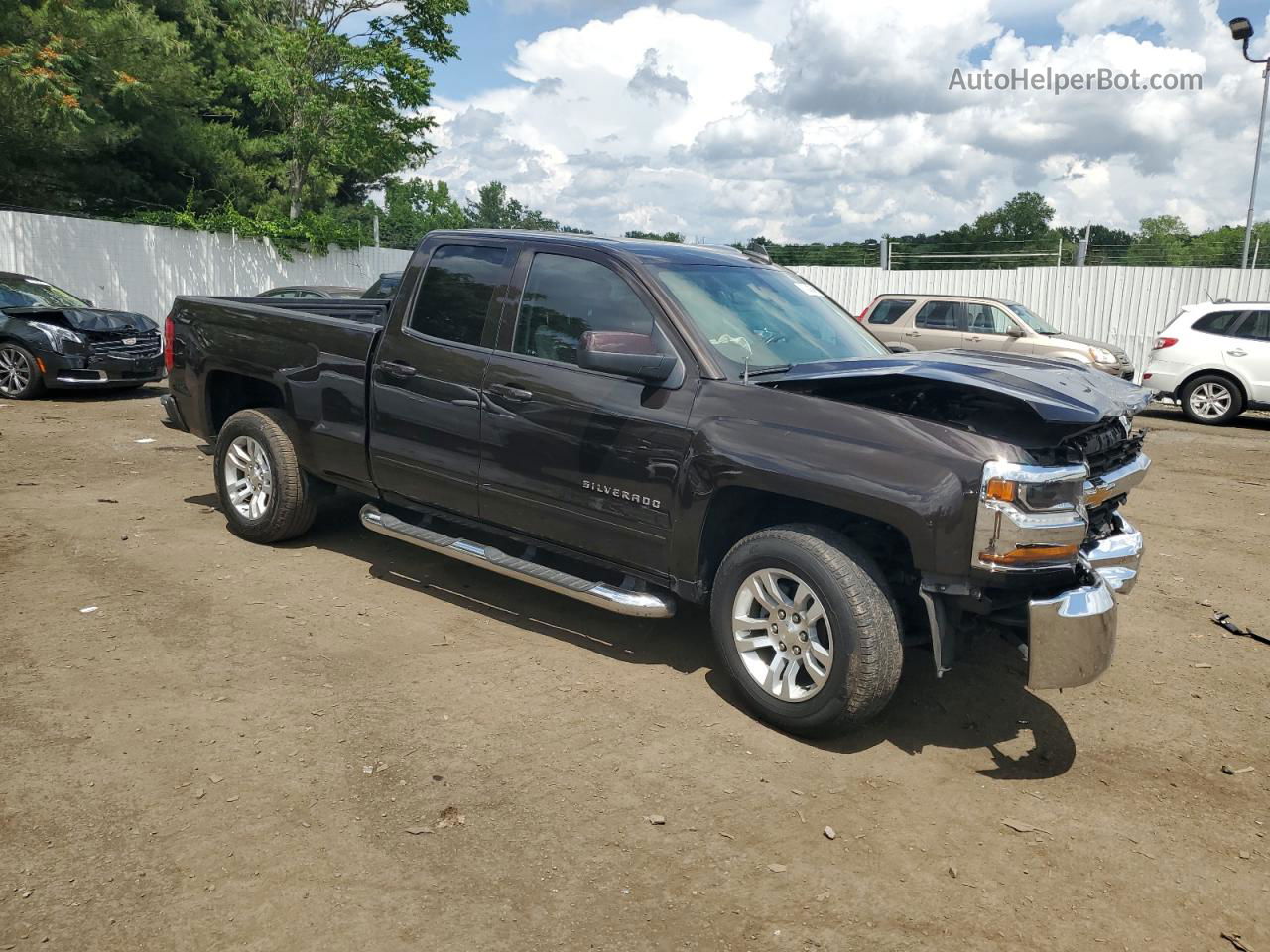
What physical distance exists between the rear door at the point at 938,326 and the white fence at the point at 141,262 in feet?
49.3

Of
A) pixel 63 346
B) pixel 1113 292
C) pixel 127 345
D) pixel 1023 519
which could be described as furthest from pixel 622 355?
pixel 1113 292

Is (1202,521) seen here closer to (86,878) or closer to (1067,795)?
(1067,795)

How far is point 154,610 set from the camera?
5020mm

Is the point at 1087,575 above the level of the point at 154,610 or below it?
above

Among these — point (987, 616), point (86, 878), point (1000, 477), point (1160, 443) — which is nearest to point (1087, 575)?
point (987, 616)

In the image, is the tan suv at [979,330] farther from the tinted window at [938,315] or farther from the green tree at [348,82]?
the green tree at [348,82]

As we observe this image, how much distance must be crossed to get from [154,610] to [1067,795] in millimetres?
4325

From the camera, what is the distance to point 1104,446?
4016 millimetres

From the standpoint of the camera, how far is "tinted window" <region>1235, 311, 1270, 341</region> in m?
13.3

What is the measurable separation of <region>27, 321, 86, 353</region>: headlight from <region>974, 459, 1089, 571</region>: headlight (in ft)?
40.1

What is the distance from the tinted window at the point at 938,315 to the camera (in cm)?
1575

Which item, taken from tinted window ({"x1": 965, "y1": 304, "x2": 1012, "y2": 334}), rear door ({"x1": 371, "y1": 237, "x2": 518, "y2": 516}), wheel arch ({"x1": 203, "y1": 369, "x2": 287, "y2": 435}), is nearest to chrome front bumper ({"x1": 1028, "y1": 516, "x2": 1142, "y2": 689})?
rear door ({"x1": 371, "y1": 237, "x2": 518, "y2": 516})

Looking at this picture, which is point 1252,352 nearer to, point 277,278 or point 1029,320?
point 1029,320

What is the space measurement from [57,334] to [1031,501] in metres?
12.5
